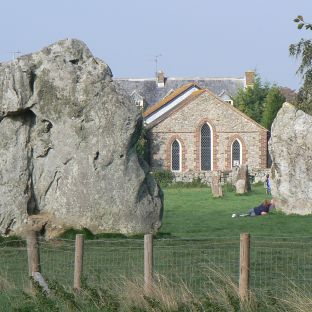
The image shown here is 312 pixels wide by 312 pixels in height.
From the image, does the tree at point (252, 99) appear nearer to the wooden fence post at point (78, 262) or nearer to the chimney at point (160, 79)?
the chimney at point (160, 79)

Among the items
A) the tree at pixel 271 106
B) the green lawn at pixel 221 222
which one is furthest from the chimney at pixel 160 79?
A: the green lawn at pixel 221 222

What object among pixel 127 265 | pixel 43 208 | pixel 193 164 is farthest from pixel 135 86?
pixel 127 265

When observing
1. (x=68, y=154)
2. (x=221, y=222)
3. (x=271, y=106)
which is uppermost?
(x=271, y=106)

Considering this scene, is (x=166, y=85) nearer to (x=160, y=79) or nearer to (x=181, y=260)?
(x=160, y=79)

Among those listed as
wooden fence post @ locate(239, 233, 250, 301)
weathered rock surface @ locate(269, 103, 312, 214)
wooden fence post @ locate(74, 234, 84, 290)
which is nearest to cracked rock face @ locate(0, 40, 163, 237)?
wooden fence post @ locate(74, 234, 84, 290)

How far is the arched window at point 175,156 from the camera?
82000 mm

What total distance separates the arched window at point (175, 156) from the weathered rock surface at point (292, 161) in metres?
45.9

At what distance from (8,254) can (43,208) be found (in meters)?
4.69

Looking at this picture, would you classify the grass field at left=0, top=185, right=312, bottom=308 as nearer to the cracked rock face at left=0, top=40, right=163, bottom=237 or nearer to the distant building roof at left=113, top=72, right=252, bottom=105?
the cracked rock face at left=0, top=40, right=163, bottom=237

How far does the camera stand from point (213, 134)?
82188 millimetres

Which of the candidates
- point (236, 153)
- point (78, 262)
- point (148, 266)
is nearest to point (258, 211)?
point (78, 262)

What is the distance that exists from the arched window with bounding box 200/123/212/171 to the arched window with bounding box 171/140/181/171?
1.60 m

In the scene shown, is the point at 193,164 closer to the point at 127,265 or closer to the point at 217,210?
the point at 217,210

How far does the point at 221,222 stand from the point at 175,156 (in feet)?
175
